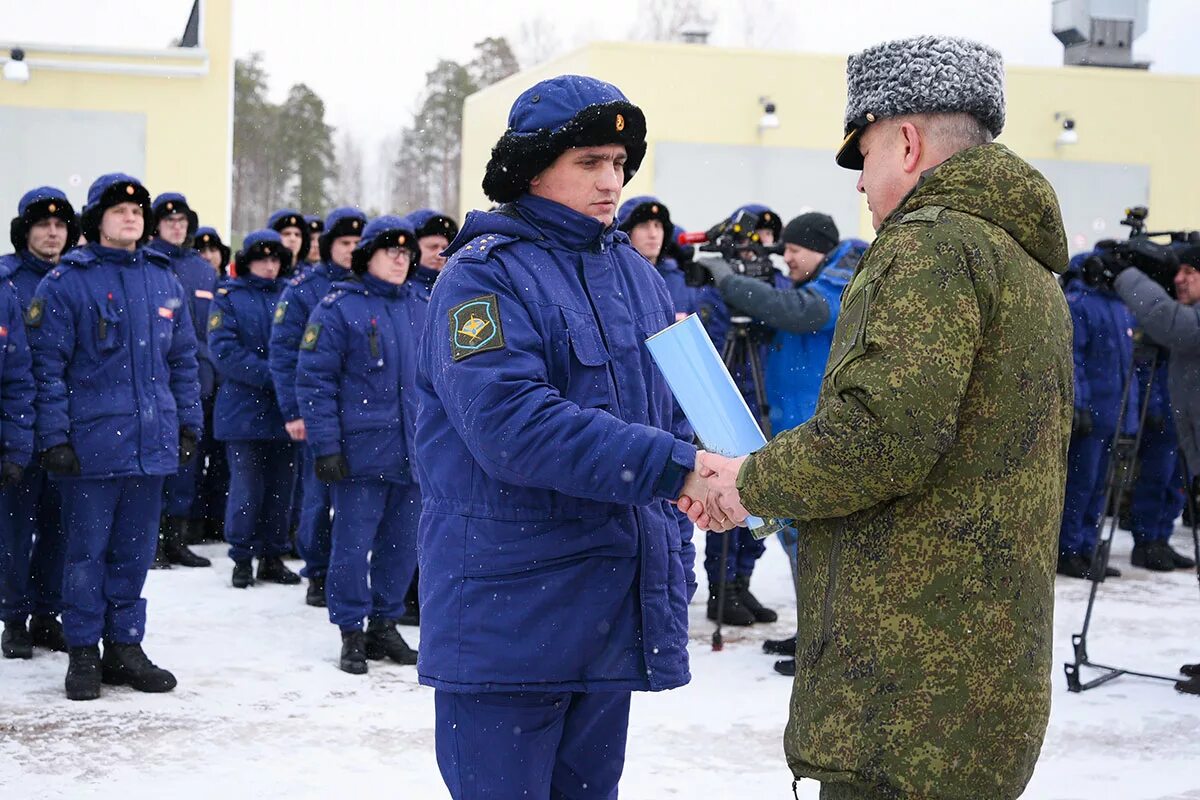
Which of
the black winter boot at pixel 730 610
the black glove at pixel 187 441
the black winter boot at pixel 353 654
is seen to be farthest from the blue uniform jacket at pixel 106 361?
the black winter boot at pixel 730 610

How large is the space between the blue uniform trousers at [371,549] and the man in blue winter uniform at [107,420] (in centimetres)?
84

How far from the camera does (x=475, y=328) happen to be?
262 centimetres

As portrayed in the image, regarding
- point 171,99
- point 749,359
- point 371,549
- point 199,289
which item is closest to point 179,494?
point 199,289

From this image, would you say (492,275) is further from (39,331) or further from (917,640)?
(39,331)

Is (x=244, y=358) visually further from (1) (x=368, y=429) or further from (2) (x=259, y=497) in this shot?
(1) (x=368, y=429)

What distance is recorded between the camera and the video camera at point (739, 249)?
6711 millimetres

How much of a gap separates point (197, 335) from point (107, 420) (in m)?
3.97

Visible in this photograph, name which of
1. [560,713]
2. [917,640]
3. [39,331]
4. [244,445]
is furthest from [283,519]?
[917,640]

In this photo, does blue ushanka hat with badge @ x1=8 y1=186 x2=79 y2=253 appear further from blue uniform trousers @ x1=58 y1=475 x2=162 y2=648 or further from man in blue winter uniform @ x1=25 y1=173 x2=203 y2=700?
blue uniform trousers @ x1=58 y1=475 x2=162 y2=648

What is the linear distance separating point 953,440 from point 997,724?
47cm

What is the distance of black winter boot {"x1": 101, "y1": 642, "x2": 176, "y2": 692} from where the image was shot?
5.64 meters

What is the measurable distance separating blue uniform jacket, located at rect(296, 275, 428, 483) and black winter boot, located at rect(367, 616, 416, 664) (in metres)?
0.69

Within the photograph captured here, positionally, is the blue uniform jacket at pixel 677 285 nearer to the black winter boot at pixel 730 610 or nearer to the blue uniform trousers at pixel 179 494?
the black winter boot at pixel 730 610

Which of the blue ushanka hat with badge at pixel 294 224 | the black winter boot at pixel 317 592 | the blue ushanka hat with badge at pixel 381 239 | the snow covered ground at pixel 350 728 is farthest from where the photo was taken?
the blue ushanka hat with badge at pixel 294 224
